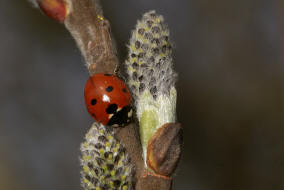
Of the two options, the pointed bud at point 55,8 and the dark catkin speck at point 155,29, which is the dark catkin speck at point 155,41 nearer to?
the dark catkin speck at point 155,29

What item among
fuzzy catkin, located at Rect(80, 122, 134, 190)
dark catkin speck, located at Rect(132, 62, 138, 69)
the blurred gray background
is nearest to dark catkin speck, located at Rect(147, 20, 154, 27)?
dark catkin speck, located at Rect(132, 62, 138, 69)

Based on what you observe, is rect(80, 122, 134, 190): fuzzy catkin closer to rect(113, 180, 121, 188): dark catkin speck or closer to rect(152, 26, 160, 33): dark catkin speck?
rect(113, 180, 121, 188): dark catkin speck

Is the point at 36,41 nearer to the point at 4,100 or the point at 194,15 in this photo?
the point at 4,100

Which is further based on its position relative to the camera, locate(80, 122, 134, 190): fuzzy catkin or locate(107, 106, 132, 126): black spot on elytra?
locate(107, 106, 132, 126): black spot on elytra

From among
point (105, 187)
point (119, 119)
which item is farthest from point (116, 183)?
point (119, 119)

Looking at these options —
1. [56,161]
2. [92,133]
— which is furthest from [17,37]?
[92,133]

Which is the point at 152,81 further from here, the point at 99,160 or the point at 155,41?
the point at 99,160
